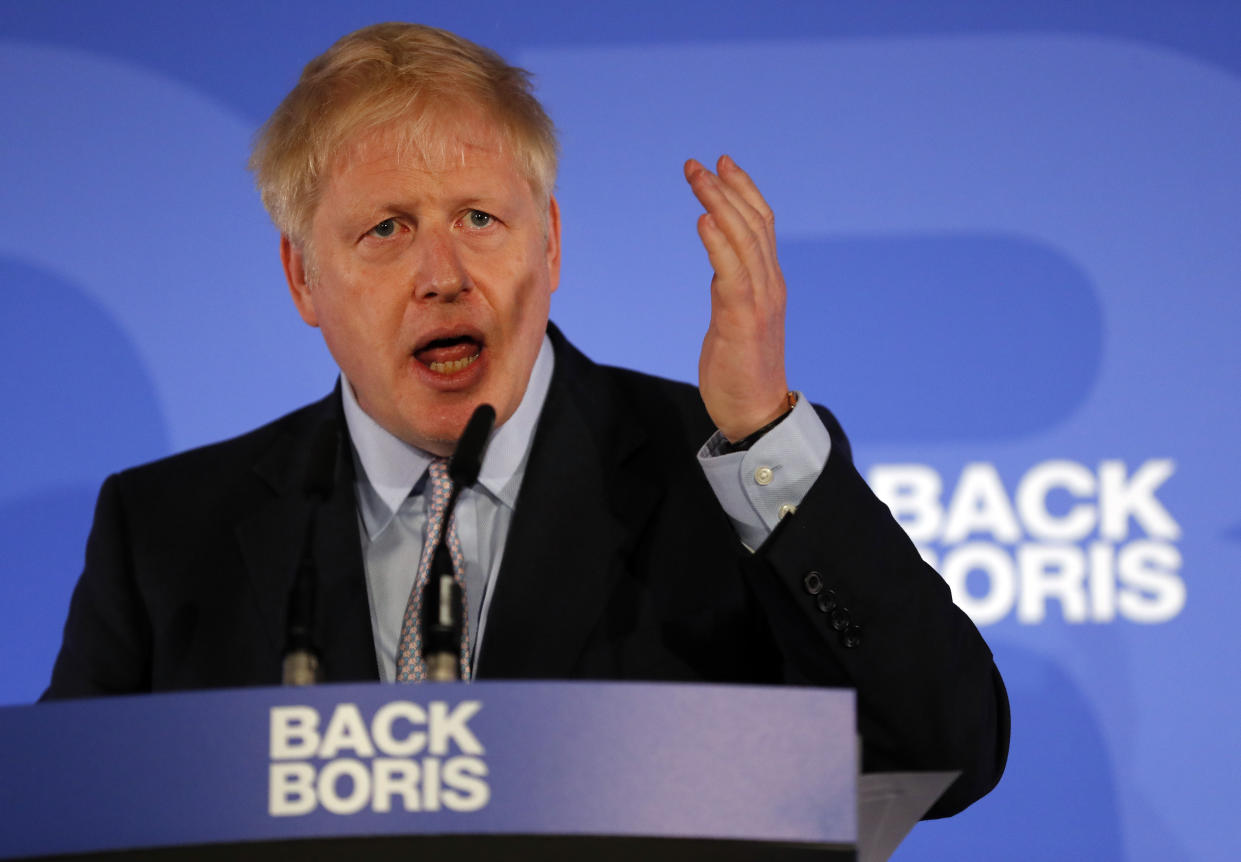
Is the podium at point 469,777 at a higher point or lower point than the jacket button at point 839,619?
lower

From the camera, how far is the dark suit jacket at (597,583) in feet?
5.09

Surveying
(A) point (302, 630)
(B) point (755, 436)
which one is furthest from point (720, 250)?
(A) point (302, 630)

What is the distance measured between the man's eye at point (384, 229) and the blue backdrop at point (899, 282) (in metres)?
0.85

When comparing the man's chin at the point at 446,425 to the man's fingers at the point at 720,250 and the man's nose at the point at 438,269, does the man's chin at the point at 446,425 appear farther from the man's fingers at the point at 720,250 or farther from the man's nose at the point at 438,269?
the man's fingers at the point at 720,250

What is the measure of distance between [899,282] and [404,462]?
1142 mm

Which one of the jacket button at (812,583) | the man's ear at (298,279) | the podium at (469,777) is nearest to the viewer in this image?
the podium at (469,777)

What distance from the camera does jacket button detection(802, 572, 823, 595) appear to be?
1529mm

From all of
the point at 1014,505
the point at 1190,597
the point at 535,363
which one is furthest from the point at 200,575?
the point at 1190,597

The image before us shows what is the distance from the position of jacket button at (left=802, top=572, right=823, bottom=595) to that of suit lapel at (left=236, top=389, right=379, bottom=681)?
0.55 meters

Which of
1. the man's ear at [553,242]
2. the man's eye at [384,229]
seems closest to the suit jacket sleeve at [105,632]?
the man's eye at [384,229]

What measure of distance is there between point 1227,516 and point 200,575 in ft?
5.59

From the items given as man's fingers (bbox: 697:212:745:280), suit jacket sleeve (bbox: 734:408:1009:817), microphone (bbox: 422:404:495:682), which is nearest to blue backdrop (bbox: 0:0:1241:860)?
suit jacket sleeve (bbox: 734:408:1009:817)

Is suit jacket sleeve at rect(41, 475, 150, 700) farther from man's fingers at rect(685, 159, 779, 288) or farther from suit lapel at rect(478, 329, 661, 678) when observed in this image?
man's fingers at rect(685, 159, 779, 288)

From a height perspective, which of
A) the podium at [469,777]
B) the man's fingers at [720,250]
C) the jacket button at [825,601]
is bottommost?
the podium at [469,777]
